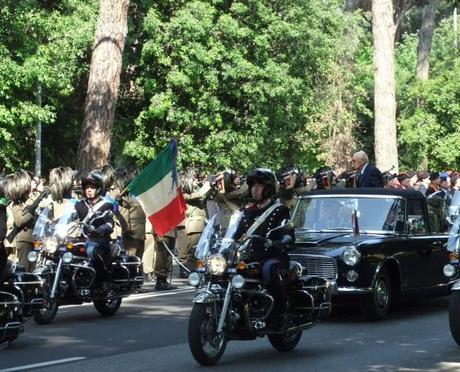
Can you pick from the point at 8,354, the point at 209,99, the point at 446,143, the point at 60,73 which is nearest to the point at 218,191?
the point at 8,354

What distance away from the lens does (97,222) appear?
591 inches

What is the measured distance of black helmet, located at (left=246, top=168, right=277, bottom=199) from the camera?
11.7 meters

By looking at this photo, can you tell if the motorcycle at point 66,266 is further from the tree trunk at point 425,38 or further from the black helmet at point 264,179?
the tree trunk at point 425,38

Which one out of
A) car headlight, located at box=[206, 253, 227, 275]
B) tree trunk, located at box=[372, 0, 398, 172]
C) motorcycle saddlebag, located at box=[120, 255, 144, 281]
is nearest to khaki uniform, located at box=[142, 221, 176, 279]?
motorcycle saddlebag, located at box=[120, 255, 144, 281]

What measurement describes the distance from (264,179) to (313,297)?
4.41 feet

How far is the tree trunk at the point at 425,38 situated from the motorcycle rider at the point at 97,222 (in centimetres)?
3952

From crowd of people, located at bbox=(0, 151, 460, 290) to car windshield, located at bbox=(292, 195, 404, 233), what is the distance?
802mm

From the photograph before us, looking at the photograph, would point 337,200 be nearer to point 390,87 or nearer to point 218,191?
point 218,191

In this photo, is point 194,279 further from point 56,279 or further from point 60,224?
point 60,224

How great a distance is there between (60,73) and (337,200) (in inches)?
741

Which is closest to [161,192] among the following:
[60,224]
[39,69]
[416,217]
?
[60,224]

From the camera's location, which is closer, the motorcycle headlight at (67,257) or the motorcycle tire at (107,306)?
the motorcycle headlight at (67,257)

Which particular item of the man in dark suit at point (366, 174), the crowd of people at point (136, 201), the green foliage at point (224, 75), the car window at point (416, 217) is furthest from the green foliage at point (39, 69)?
the car window at point (416, 217)

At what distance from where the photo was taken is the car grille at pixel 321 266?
14.5 metres
